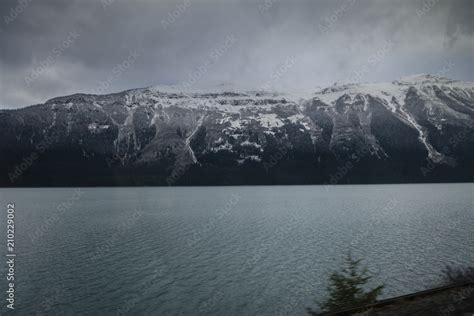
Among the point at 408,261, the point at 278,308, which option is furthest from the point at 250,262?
the point at 408,261

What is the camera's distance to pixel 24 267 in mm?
45812

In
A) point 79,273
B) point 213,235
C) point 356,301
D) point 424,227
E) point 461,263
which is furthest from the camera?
point 424,227

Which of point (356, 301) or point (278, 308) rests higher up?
point (356, 301)

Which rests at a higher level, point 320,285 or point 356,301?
point 356,301

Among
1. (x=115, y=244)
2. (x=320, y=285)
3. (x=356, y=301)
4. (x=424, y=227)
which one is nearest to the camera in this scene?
(x=356, y=301)

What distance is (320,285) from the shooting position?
127 feet

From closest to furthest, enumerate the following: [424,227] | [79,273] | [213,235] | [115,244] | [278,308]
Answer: [278,308] < [79,273] < [115,244] < [213,235] < [424,227]

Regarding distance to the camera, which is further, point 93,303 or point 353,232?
point 353,232

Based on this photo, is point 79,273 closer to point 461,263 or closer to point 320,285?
point 320,285

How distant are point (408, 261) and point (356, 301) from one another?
80.0ft

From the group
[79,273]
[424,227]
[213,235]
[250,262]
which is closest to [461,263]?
[250,262]

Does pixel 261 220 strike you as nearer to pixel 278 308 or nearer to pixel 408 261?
pixel 408 261

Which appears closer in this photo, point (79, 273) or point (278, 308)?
point (278, 308)

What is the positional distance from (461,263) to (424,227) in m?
30.9
